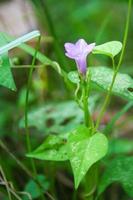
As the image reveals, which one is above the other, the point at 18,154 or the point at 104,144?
the point at 104,144

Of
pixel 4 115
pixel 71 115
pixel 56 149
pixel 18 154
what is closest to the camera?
pixel 56 149

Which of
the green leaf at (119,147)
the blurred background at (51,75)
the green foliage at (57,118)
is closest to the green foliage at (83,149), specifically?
the blurred background at (51,75)

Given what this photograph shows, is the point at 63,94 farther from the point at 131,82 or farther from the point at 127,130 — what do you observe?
the point at 131,82

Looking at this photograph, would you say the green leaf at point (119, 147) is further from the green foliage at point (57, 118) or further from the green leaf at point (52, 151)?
→ the green leaf at point (52, 151)

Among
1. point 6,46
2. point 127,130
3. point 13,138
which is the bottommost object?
point 127,130

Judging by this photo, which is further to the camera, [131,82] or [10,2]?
[10,2]

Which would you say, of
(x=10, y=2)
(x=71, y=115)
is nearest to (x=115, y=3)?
(x=10, y=2)

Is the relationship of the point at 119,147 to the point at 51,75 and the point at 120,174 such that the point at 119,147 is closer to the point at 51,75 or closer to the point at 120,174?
the point at 120,174
